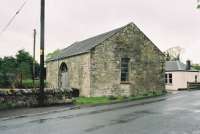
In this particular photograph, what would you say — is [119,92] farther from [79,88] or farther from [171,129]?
[171,129]

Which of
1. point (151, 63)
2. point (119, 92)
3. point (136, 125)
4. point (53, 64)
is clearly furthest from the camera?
point (53, 64)

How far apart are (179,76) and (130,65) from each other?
18.8 m

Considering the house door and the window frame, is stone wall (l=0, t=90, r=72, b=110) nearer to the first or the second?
the window frame

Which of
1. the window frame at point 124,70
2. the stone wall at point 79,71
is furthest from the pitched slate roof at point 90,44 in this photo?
the window frame at point 124,70

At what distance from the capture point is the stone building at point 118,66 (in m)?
28.8

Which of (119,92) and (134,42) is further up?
(134,42)

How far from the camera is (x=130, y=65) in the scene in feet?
101

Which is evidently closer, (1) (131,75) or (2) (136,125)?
(2) (136,125)

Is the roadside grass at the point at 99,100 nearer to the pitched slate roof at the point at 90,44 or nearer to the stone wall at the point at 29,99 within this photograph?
the stone wall at the point at 29,99

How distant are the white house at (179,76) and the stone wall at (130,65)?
598 inches

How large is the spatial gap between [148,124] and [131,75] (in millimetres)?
18741

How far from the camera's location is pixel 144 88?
3138 centimetres

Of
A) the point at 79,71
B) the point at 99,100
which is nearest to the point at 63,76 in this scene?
the point at 79,71

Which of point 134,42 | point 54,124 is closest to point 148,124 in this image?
point 54,124
